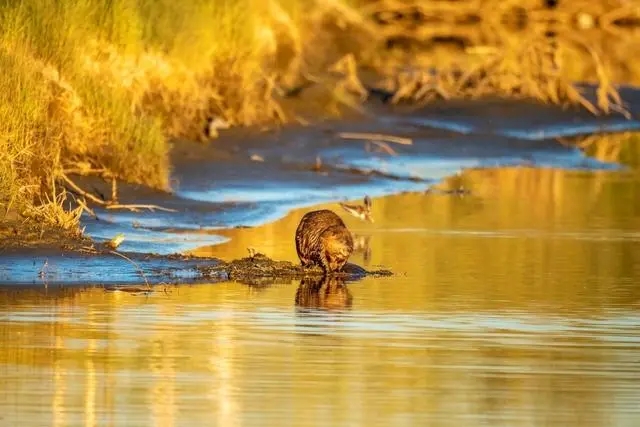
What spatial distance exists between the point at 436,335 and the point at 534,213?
7.83 m

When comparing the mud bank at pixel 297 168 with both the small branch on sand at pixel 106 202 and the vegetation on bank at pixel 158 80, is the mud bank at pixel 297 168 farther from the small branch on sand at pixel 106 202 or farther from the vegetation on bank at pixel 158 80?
the vegetation on bank at pixel 158 80

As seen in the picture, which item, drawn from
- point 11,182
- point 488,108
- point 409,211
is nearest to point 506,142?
point 488,108

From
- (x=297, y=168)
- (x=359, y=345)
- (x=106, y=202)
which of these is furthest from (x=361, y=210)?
(x=359, y=345)

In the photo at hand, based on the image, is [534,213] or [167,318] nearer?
[167,318]

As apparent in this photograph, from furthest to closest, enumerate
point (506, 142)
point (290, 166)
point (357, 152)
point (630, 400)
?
point (506, 142), point (357, 152), point (290, 166), point (630, 400)

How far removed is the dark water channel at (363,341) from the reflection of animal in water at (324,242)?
272 millimetres

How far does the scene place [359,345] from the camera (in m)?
8.99

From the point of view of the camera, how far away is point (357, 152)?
21.6 m

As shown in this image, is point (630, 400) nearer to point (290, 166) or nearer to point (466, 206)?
point (466, 206)

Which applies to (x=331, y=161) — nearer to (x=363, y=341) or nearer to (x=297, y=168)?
(x=297, y=168)

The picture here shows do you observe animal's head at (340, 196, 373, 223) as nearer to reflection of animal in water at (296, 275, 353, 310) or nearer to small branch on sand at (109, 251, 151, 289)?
reflection of animal in water at (296, 275, 353, 310)

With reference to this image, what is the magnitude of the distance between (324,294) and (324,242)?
864 mm

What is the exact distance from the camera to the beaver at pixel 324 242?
39.1ft

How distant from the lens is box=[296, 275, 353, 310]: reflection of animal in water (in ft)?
34.8
